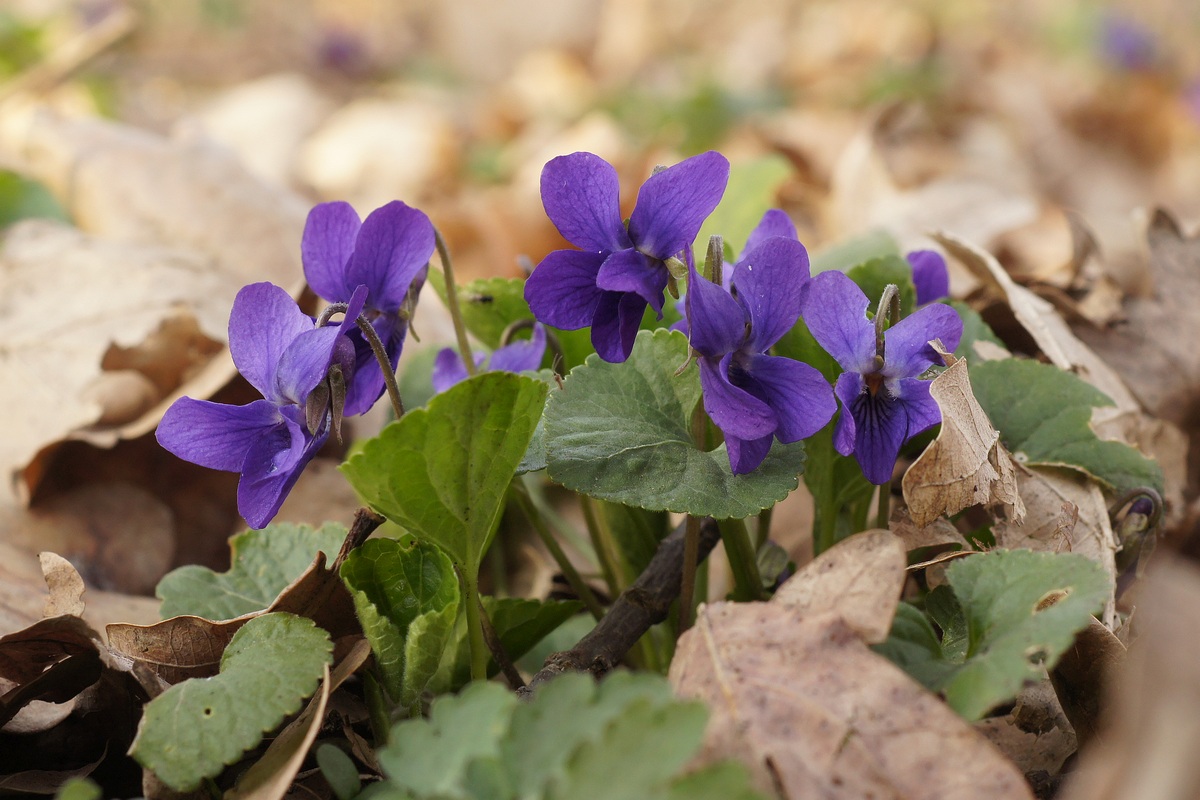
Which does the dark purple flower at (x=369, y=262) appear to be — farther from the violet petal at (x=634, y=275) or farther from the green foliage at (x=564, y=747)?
the green foliage at (x=564, y=747)

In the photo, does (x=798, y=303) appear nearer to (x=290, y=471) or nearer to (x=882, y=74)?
(x=290, y=471)

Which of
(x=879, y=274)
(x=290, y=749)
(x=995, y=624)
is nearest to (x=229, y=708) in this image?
(x=290, y=749)

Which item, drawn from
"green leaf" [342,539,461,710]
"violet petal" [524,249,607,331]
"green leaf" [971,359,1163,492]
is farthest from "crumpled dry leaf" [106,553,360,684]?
"green leaf" [971,359,1163,492]

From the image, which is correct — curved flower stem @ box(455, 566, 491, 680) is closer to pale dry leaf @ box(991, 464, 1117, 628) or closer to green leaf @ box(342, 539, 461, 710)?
green leaf @ box(342, 539, 461, 710)

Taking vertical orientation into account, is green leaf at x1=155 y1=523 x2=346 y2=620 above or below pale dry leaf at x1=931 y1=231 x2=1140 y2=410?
above

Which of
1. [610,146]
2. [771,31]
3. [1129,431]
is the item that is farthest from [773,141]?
[771,31]

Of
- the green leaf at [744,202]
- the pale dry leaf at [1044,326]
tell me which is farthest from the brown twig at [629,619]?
the green leaf at [744,202]

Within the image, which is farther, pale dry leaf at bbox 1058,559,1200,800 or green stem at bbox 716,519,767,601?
green stem at bbox 716,519,767,601
